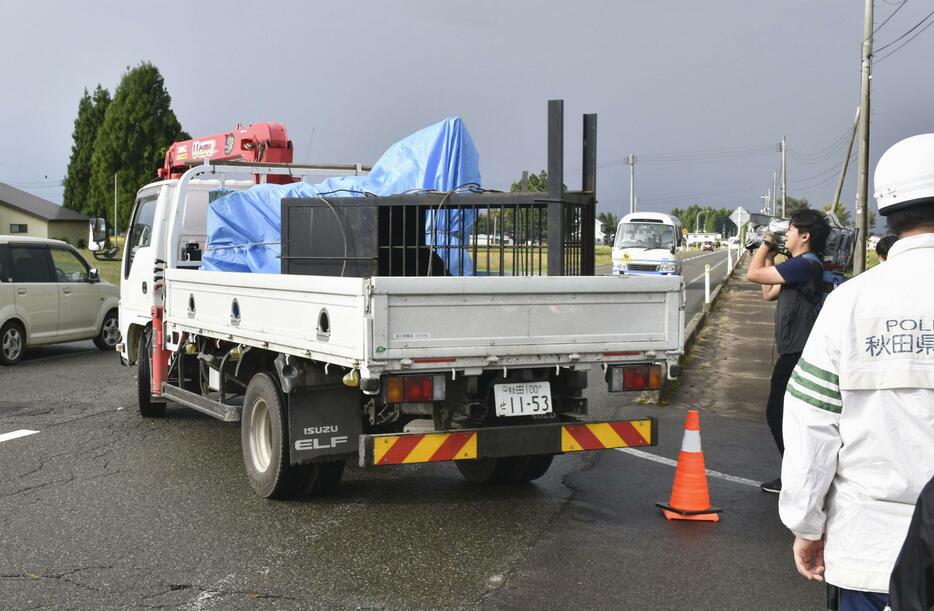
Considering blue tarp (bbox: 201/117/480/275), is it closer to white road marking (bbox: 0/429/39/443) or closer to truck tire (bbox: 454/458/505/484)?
truck tire (bbox: 454/458/505/484)

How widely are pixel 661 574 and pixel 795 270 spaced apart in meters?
2.58

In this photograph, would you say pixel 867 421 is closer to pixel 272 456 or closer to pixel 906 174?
pixel 906 174

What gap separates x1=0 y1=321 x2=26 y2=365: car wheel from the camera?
46.4 feet

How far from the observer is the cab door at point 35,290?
48.0ft

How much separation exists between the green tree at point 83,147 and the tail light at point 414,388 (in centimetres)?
8885

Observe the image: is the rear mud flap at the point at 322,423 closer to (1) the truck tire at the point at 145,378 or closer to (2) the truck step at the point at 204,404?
(2) the truck step at the point at 204,404

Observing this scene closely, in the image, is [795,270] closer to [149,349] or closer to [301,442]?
[301,442]

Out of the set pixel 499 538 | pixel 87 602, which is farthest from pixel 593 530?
pixel 87 602

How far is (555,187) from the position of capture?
6.39 metres

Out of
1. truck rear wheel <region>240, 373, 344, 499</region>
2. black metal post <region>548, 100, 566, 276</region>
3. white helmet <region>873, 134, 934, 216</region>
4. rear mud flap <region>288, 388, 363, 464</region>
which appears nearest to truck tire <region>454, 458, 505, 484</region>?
truck rear wheel <region>240, 373, 344, 499</region>

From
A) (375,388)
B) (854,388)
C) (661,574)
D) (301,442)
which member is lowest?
(661,574)

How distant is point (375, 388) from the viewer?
549 cm

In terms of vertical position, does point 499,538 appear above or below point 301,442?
below

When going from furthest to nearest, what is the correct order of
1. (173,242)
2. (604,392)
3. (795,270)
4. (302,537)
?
(604,392), (173,242), (795,270), (302,537)
